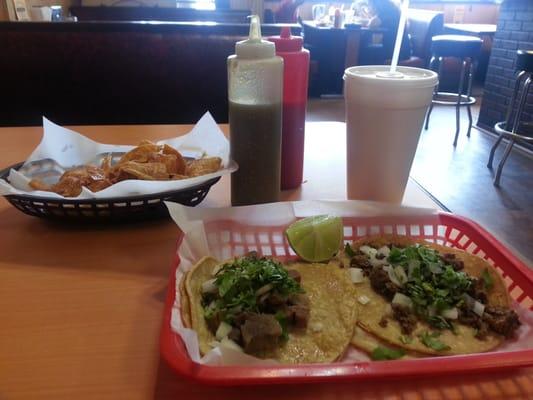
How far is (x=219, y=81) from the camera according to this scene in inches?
107

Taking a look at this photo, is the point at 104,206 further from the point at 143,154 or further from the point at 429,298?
the point at 429,298

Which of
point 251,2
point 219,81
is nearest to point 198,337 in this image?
point 219,81

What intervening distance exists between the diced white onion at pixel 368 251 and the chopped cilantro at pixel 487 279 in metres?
0.20

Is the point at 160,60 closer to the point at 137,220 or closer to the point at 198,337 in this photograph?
the point at 137,220

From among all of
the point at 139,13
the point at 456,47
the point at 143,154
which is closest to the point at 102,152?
the point at 143,154

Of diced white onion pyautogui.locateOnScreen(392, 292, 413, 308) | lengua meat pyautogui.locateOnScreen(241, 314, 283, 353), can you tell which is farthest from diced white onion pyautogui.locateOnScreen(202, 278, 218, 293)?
diced white onion pyautogui.locateOnScreen(392, 292, 413, 308)

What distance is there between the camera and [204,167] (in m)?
1.12

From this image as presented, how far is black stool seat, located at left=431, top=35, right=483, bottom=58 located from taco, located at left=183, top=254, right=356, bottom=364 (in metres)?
4.81

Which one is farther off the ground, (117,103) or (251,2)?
(251,2)

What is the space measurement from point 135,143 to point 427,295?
1126mm

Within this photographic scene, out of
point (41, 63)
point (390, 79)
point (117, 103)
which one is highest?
point (390, 79)

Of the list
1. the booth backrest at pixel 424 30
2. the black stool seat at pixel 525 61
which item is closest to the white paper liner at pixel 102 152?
the black stool seat at pixel 525 61

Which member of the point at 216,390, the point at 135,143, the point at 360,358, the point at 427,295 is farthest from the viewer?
the point at 135,143

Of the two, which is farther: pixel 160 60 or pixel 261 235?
pixel 160 60
